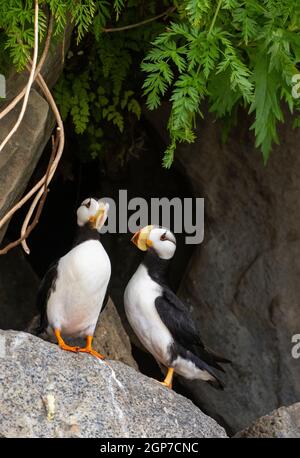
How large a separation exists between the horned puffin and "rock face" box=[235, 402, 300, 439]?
2.89 feet

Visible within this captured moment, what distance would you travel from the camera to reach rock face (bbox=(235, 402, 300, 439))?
14.4 ft

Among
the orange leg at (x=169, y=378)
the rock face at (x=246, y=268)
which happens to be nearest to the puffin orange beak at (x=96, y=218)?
the orange leg at (x=169, y=378)

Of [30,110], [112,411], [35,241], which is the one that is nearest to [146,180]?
[35,241]

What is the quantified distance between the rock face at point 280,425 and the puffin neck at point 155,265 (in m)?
1.09

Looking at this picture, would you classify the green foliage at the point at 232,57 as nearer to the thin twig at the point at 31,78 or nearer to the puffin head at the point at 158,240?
the thin twig at the point at 31,78

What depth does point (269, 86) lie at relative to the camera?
459 cm

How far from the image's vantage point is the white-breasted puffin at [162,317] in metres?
5.12

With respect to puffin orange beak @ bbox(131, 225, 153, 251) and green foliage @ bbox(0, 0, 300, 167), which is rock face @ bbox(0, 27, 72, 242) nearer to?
green foliage @ bbox(0, 0, 300, 167)

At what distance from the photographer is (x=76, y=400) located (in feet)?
13.0

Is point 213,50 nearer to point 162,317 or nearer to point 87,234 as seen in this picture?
point 87,234

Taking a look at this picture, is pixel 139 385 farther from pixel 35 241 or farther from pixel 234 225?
pixel 35 241
